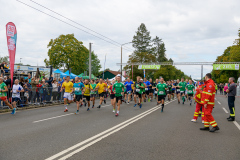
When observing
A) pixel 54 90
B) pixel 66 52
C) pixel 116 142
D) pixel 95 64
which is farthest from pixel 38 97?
pixel 95 64

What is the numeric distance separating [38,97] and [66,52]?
36767 mm

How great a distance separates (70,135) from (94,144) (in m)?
1.19

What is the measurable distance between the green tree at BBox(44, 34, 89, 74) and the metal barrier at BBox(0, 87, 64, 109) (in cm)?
3417

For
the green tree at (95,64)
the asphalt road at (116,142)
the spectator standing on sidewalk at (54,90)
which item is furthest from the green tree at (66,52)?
the asphalt road at (116,142)

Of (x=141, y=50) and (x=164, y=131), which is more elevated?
(x=141, y=50)

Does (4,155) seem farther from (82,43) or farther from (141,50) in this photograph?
(141,50)

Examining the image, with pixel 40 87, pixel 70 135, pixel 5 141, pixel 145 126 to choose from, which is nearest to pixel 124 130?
pixel 145 126

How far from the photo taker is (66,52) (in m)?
49.9

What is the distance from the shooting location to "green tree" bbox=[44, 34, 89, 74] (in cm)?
4978

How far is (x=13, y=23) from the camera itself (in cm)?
1316

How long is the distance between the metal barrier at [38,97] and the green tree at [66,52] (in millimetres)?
34166

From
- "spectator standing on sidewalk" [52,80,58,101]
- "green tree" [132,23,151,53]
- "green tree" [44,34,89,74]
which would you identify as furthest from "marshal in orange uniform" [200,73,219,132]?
"green tree" [132,23,151,53]

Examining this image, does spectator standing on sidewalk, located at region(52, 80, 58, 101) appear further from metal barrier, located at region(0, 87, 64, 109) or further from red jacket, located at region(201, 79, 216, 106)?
red jacket, located at region(201, 79, 216, 106)

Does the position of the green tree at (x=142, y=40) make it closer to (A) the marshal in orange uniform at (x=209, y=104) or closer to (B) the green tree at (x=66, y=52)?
(B) the green tree at (x=66, y=52)
